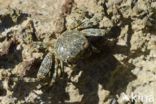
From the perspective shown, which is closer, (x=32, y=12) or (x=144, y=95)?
(x=144, y=95)

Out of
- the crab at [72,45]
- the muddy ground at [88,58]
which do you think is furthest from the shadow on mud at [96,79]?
the crab at [72,45]

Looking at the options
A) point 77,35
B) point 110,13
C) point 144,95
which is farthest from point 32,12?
point 144,95

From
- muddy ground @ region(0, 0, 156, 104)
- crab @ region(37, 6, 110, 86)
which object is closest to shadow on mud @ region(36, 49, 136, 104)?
muddy ground @ region(0, 0, 156, 104)

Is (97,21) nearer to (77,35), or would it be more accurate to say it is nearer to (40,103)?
(77,35)
